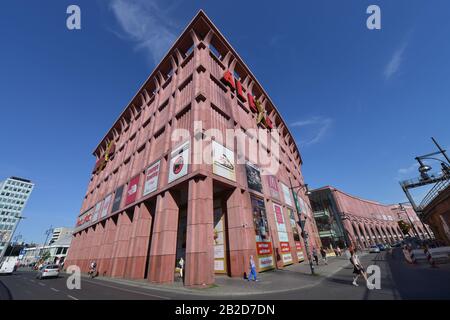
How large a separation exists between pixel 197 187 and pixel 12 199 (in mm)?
155047

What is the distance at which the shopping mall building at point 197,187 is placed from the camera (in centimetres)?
1546

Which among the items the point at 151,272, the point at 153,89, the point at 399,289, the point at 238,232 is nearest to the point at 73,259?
the point at 151,272

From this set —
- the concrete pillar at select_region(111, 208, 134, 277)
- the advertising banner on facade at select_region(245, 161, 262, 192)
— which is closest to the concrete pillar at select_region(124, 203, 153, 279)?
the concrete pillar at select_region(111, 208, 134, 277)

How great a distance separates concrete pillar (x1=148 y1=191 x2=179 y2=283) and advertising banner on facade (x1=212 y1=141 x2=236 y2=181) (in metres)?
5.24

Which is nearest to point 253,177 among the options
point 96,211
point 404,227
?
point 96,211

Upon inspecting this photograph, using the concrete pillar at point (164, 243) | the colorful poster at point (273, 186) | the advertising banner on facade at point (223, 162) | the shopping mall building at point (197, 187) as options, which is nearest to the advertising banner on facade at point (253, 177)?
the shopping mall building at point (197, 187)

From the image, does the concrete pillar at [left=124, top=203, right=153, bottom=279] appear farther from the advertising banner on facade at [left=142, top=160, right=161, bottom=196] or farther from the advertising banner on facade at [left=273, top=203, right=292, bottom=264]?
the advertising banner on facade at [left=273, top=203, right=292, bottom=264]

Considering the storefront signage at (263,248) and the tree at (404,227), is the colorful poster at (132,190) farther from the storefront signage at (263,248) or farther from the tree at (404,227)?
the tree at (404,227)

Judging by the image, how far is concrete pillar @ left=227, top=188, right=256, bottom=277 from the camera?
1551 centimetres

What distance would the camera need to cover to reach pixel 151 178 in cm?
2145

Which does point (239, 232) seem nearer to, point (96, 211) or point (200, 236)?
point (200, 236)

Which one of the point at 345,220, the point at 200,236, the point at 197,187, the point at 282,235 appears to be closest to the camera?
the point at 200,236

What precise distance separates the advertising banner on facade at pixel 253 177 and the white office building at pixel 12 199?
139 metres
